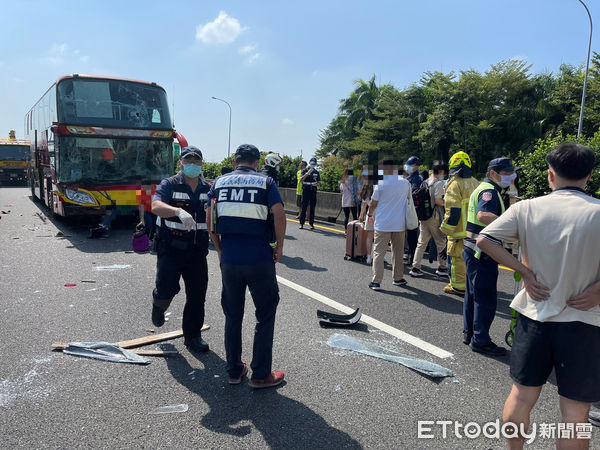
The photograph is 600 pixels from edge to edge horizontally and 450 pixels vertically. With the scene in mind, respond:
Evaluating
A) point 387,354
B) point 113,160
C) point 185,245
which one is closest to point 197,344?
point 185,245

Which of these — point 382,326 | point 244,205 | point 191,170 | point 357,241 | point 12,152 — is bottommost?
point 382,326

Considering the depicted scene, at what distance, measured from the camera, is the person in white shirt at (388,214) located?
21.3 ft

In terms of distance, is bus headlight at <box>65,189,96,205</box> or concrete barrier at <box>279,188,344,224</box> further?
concrete barrier at <box>279,188,344,224</box>

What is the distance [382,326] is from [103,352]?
2.75 metres

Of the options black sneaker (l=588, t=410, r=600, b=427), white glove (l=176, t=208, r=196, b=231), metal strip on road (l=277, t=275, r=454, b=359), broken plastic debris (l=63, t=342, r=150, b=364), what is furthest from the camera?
metal strip on road (l=277, t=275, r=454, b=359)

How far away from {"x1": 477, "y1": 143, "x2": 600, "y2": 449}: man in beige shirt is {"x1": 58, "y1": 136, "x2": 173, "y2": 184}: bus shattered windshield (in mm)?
10625

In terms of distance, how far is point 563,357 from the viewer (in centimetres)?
231

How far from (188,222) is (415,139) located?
149ft

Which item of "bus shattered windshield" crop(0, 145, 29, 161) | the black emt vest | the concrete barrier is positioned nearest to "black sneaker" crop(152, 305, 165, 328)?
the black emt vest

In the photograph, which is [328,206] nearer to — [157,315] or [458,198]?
[458,198]

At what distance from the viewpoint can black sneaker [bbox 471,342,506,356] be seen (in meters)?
4.25

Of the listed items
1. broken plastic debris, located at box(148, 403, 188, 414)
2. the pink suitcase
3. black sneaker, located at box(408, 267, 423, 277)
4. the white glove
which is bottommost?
broken plastic debris, located at box(148, 403, 188, 414)

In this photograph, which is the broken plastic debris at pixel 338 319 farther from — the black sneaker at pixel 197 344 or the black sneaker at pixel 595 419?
the black sneaker at pixel 595 419

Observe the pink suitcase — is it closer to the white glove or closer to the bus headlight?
the white glove
